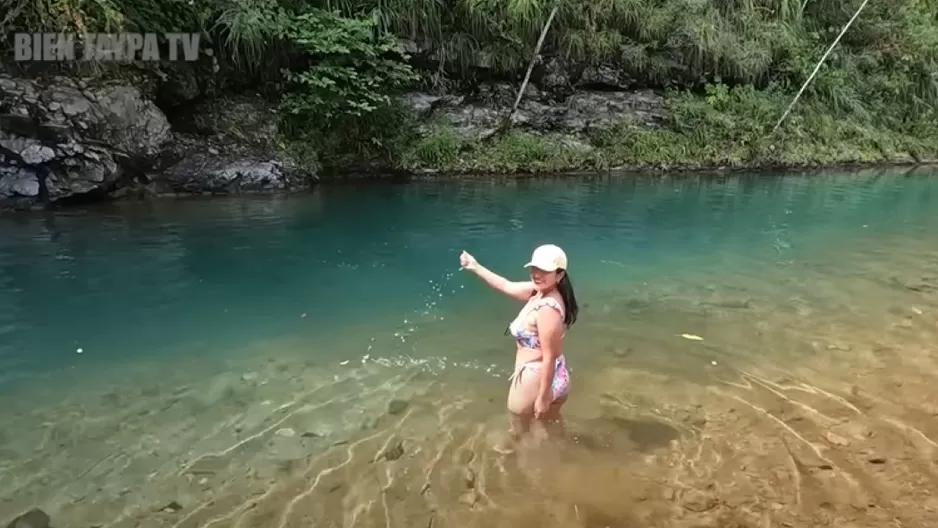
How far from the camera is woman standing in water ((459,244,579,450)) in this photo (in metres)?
3.74

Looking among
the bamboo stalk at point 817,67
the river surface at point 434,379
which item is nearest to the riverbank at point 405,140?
the bamboo stalk at point 817,67

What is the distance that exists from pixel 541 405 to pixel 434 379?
100 centimetres

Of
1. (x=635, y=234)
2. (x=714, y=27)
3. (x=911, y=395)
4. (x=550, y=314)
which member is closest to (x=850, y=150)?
(x=714, y=27)

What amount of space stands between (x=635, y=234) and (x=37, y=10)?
28.9 ft

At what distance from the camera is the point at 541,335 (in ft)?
12.4

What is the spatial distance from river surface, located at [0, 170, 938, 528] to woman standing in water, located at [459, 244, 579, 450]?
0.15 metres

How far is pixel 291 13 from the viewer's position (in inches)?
504

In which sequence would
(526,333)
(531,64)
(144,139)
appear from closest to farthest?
(526,333) → (144,139) → (531,64)

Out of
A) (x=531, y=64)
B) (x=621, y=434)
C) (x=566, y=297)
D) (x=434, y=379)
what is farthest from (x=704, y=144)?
(x=566, y=297)

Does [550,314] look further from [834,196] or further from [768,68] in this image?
[768,68]

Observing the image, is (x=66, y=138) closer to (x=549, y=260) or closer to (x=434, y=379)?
(x=434, y=379)

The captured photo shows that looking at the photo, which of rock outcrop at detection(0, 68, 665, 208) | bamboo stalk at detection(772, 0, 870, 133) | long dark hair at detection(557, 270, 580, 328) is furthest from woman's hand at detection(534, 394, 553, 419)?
bamboo stalk at detection(772, 0, 870, 133)

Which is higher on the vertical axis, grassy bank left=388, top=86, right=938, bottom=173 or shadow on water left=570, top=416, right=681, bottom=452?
grassy bank left=388, top=86, right=938, bottom=173

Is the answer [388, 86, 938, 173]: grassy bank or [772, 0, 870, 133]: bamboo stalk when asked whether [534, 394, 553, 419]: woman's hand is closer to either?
[388, 86, 938, 173]: grassy bank
